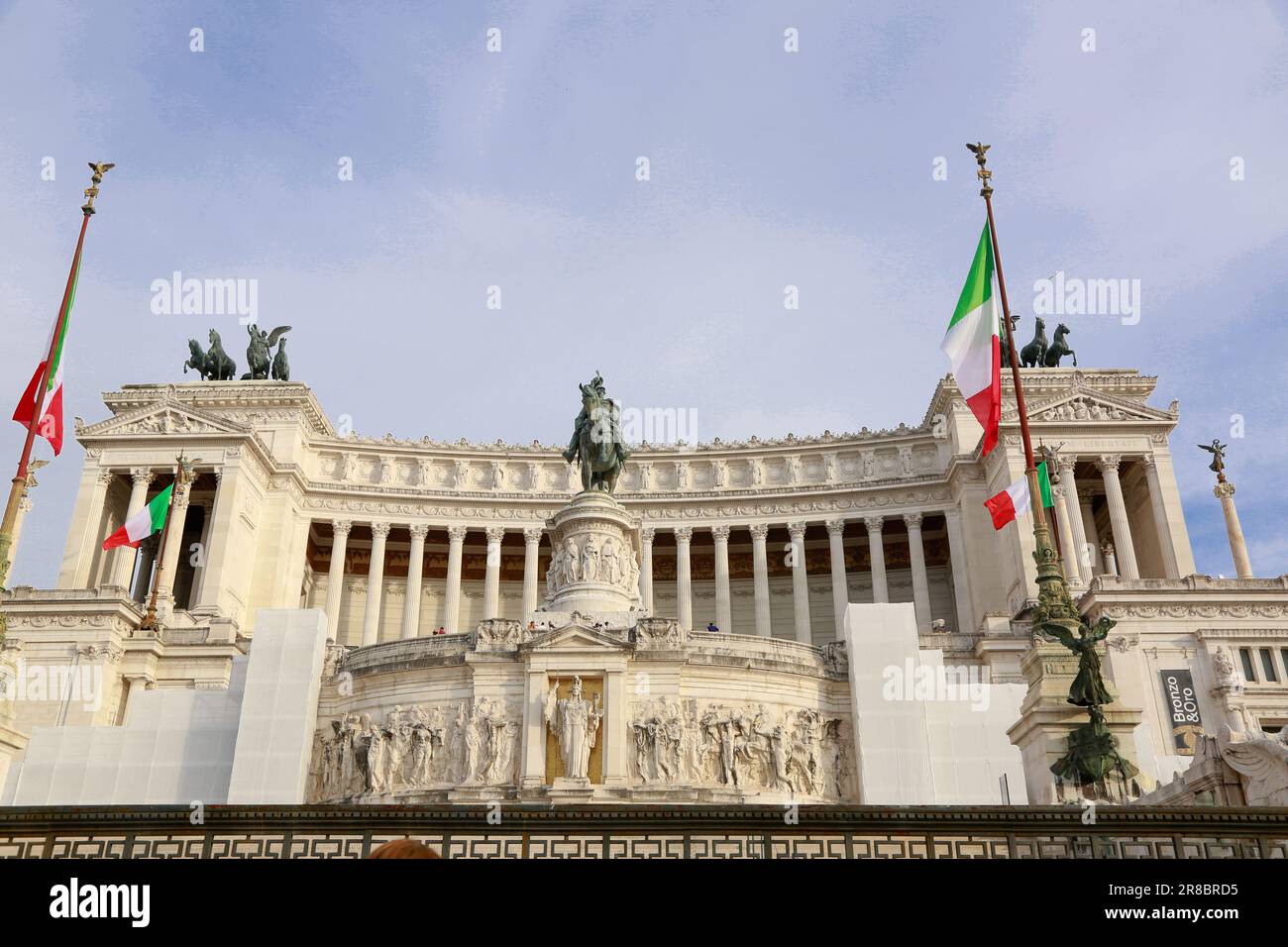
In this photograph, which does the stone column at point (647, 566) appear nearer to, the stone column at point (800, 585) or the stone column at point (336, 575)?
the stone column at point (800, 585)

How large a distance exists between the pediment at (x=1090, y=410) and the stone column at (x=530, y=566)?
1150 inches

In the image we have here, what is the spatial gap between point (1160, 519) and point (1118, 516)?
2.17 metres

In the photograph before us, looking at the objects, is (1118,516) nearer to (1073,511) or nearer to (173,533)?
(1073,511)

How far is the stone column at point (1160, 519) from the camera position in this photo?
57.1 metres

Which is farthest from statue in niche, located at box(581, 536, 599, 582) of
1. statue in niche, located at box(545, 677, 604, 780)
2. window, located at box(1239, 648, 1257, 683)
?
window, located at box(1239, 648, 1257, 683)

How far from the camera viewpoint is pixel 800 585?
66.1 m

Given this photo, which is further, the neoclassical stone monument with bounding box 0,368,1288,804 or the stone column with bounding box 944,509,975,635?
the stone column with bounding box 944,509,975,635

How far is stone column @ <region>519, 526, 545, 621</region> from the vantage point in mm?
65438

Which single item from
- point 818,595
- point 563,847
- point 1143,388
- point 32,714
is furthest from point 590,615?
point 1143,388

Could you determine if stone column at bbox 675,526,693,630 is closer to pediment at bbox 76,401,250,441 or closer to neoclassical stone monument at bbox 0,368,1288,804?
neoclassical stone monument at bbox 0,368,1288,804

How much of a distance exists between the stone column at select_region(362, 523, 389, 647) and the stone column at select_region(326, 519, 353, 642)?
1.67 meters

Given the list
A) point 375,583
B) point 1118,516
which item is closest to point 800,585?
point 1118,516

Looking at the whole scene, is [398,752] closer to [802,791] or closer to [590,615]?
[590,615]
